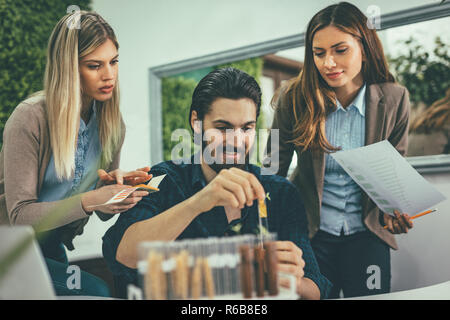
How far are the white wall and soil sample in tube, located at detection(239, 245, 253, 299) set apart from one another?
84 centimetres

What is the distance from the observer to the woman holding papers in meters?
1.73

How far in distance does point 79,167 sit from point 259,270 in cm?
103

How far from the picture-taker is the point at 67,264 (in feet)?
6.27

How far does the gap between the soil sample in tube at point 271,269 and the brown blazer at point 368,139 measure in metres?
0.63

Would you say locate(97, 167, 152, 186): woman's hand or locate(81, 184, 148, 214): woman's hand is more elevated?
locate(97, 167, 152, 186): woman's hand

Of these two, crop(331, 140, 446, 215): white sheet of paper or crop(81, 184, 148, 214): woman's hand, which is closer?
crop(331, 140, 446, 215): white sheet of paper

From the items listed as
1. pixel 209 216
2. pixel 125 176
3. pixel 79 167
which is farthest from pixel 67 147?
pixel 209 216

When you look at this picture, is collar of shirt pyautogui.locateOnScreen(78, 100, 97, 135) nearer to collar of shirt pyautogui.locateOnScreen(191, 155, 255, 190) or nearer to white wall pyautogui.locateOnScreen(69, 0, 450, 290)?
white wall pyautogui.locateOnScreen(69, 0, 450, 290)

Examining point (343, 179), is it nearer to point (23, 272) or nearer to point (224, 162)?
point (224, 162)

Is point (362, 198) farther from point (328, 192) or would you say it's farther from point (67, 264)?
point (67, 264)

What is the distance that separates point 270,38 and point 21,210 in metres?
1.24

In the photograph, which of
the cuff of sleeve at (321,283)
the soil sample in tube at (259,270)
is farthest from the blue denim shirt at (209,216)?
the soil sample in tube at (259,270)

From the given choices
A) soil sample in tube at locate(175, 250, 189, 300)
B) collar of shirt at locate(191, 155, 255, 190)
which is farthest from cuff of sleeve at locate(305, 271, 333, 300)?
soil sample in tube at locate(175, 250, 189, 300)

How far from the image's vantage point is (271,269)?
3.82 feet
